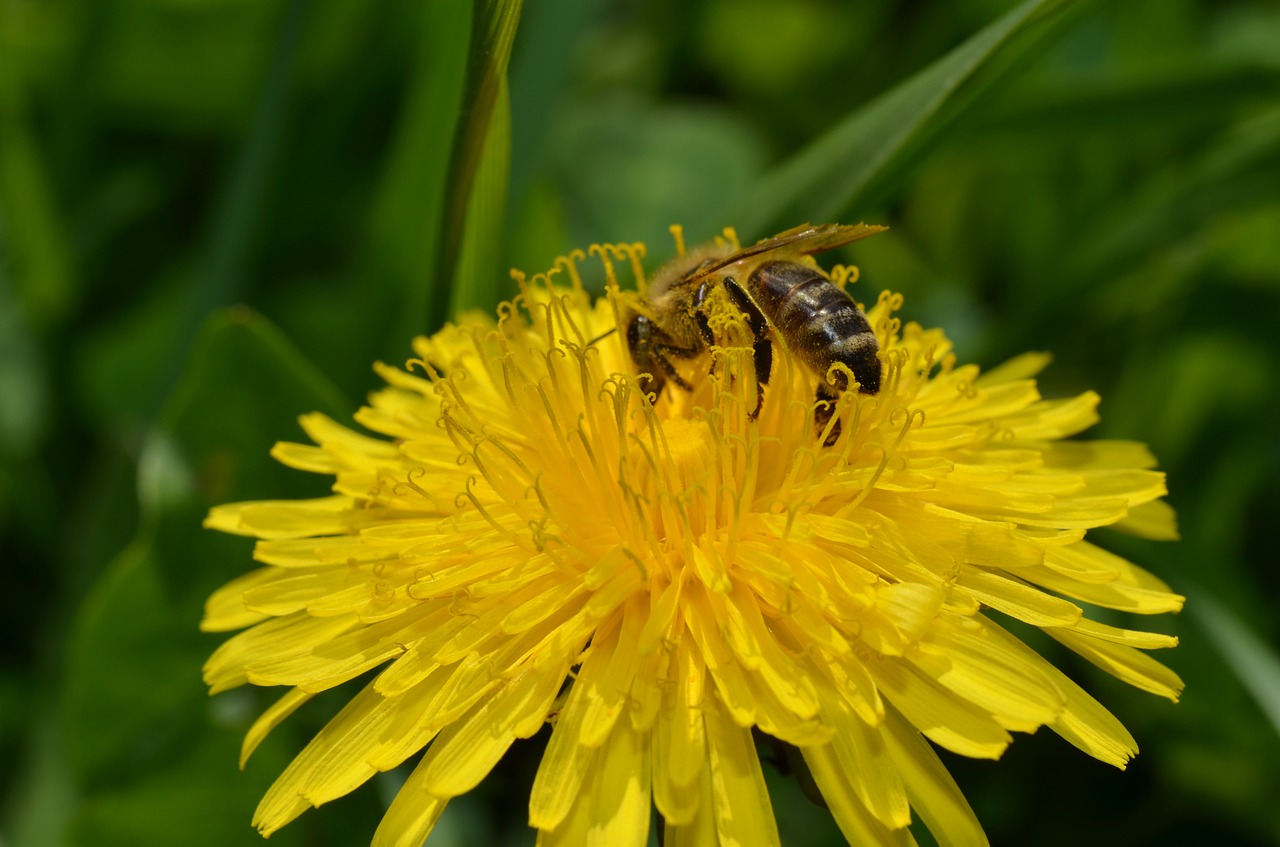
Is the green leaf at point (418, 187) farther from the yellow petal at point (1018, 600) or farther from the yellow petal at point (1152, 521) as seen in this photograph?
the yellow petal at point (1152, 521)

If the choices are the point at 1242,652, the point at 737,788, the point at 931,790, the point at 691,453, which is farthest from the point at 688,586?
the point at 1242,652

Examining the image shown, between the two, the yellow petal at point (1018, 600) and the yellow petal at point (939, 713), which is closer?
the yellow petal at point (939, 713)

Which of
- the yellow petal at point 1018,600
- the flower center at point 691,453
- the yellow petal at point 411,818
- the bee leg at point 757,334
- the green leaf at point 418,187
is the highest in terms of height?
the green leaf at point 418,187

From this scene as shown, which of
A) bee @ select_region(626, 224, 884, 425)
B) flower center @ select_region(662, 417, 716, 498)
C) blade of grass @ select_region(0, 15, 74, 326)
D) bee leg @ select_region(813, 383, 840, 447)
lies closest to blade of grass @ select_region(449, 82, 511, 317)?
bee @ select_region(626, 224, 884, 425)

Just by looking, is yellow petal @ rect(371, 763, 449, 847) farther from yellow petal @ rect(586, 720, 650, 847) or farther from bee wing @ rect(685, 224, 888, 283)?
bee wing @ rect(685, 224, 888, 283)

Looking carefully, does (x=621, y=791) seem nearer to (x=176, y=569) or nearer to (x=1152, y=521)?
(x=1152, y=521)

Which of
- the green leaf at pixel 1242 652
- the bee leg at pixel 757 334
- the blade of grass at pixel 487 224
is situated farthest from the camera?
the green leaf at pixel 1242 652

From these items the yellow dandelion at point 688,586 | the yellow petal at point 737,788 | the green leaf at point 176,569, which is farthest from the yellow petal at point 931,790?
the green leaf at point 176,569
